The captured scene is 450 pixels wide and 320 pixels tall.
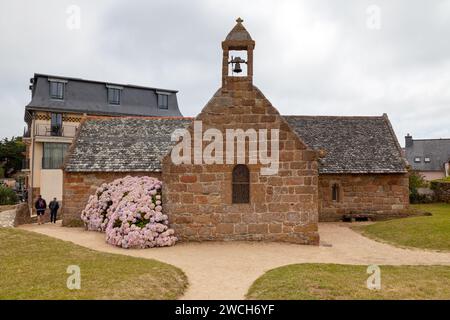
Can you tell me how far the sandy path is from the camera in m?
8.94

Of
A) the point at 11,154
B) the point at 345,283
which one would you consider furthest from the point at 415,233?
the point at 11,154

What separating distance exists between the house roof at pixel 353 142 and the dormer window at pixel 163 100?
856 inches

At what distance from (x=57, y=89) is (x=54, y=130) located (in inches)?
178

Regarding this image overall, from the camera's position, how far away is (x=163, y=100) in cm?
4359

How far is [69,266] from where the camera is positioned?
9.62 meters

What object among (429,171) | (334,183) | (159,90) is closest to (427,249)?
(334,183)

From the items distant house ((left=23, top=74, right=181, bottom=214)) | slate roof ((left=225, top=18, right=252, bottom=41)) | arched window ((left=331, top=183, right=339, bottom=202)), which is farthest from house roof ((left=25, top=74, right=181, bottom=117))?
slate roof ((left=225, top=18, right=252, bottom=41))

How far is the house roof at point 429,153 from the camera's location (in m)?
55.6

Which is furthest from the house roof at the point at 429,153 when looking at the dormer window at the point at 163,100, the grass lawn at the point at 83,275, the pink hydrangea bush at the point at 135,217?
the grass lawn at the point at 83,275

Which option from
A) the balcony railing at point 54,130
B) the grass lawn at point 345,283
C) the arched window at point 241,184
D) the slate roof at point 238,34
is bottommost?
the grass lawn at point 345,283

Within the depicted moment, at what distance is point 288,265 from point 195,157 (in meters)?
5.72

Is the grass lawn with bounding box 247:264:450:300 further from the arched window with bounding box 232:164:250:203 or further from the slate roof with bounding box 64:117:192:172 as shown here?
the slate roof with bounding box 64:117:192:172

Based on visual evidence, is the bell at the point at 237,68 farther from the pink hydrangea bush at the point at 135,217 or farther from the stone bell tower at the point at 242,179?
the pink hydrangea bush at the point at 135,217
